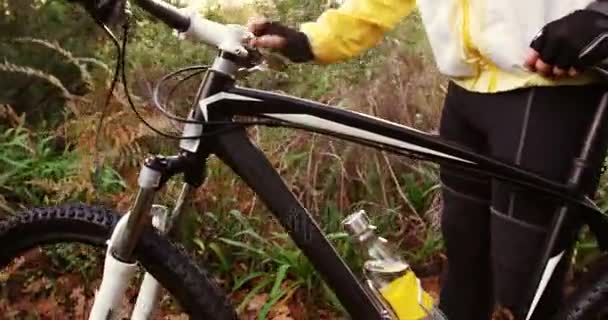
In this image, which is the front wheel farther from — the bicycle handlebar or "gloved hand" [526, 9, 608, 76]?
"gloved hand" [526, 9, 608, 76]

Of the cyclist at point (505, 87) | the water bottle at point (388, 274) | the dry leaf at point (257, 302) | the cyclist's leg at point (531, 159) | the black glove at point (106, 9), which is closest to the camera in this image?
the black glove at point (106, 9)

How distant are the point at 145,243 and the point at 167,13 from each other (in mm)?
396

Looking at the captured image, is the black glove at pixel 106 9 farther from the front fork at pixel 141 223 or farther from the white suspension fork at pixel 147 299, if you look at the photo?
the white suspension fork at pixel 147 299

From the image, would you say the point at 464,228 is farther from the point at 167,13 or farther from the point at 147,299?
the point at 167,13

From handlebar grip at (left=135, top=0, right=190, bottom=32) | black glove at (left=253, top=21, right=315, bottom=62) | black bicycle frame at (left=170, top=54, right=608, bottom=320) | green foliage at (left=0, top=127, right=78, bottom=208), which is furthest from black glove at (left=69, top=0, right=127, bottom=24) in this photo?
green foliage at (left=0, top=127, right=78, bottom=208)

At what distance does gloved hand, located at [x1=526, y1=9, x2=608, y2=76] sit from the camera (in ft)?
4.75

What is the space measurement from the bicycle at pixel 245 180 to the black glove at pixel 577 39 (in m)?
0.15

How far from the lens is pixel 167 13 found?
1492 millimetres

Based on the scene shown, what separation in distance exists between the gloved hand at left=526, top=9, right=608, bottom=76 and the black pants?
13cm

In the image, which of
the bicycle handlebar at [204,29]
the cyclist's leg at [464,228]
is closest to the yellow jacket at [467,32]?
the cyclist's leg at [464,228]

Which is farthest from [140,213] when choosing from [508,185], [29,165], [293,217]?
[29,165]

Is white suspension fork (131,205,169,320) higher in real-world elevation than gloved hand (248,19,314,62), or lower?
lower

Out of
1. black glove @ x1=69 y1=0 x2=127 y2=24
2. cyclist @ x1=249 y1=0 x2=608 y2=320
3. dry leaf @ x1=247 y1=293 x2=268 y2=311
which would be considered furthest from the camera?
dry leaf @ x1=247 y1=293 x2=268 y2=311

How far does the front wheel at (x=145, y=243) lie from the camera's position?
1.63 meters
